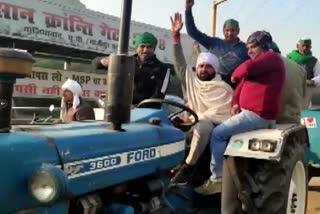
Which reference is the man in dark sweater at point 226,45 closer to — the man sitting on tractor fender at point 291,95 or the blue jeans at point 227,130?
the man sitting on tractor fender at point 291,95

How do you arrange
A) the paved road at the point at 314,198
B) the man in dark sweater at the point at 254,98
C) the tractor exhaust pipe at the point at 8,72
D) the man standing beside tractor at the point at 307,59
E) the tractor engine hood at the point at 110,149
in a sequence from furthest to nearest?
the man standing beside tractor at the point at 307,59 → the paved road at the point at 314,198 → the man in dark sweater at the point at 254,98 → the tractor engine hood at the point at 110,149 → the tractor exhaust pipe at the point at 8,72

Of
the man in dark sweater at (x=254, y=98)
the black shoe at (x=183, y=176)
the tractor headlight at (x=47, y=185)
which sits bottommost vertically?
the black shoe at (x=183, y=176)

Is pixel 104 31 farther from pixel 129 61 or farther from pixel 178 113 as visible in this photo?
pixel 129 61

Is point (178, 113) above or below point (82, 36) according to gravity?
below

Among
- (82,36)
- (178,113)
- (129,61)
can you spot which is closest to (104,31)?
(82,36)

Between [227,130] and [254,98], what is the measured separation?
1.10ft

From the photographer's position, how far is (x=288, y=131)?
415 cm

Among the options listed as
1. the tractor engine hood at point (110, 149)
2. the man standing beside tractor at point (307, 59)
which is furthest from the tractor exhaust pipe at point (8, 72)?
the man standing beside tractor at point (307, 59)

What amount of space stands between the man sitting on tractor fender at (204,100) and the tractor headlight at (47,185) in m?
2.11

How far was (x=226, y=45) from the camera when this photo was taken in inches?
221

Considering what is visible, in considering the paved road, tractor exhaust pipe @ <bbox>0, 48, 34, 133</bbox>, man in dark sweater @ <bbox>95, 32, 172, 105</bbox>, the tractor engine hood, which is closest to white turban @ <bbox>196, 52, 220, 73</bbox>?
man in dark sweater @ <bbox>95, 32, 172, 105</bbox>

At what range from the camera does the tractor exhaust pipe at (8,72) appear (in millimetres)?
2301

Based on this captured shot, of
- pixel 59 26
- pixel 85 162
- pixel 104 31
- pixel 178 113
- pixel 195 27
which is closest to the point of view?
pixel 85 162

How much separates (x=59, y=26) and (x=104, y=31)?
5.79 ft
